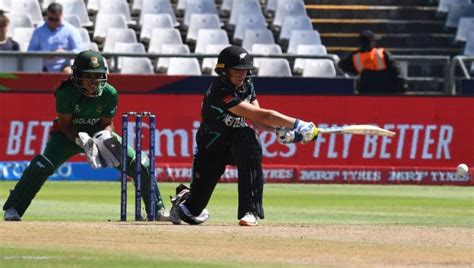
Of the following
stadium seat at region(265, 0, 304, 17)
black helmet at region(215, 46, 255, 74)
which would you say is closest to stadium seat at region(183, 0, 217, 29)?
stadium seat at region(265, 0, 304, 17)

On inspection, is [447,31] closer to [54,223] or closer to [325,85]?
[325,85]

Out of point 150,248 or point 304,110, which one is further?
point 304,110

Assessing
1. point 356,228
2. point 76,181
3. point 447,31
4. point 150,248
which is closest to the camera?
point 150,248

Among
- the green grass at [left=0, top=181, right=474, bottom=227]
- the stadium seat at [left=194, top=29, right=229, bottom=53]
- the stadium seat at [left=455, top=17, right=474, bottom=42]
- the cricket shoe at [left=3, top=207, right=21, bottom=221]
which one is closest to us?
the cricket shoe at [left=3, top=207, right=21, bottom=221]

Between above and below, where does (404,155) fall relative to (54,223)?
below

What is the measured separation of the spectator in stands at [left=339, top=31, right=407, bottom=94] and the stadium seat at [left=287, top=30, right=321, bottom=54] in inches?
127

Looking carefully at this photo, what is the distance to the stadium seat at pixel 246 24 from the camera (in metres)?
26.5

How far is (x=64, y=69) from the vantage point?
22516mm

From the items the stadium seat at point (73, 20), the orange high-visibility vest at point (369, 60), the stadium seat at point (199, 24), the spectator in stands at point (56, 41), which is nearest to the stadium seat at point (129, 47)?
the stadium seat at point (73, 20)

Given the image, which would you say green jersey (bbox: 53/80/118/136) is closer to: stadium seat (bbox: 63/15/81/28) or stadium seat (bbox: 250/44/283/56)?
stadium seat (bbox: 63/15/81/28)

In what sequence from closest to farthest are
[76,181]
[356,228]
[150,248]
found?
[150,248] → [356,228] → [76,181]

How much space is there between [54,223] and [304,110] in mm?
9596

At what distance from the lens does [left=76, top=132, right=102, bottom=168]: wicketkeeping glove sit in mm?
13250

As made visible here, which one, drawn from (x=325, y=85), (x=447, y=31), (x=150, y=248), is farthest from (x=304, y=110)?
(x=150, y=248)
